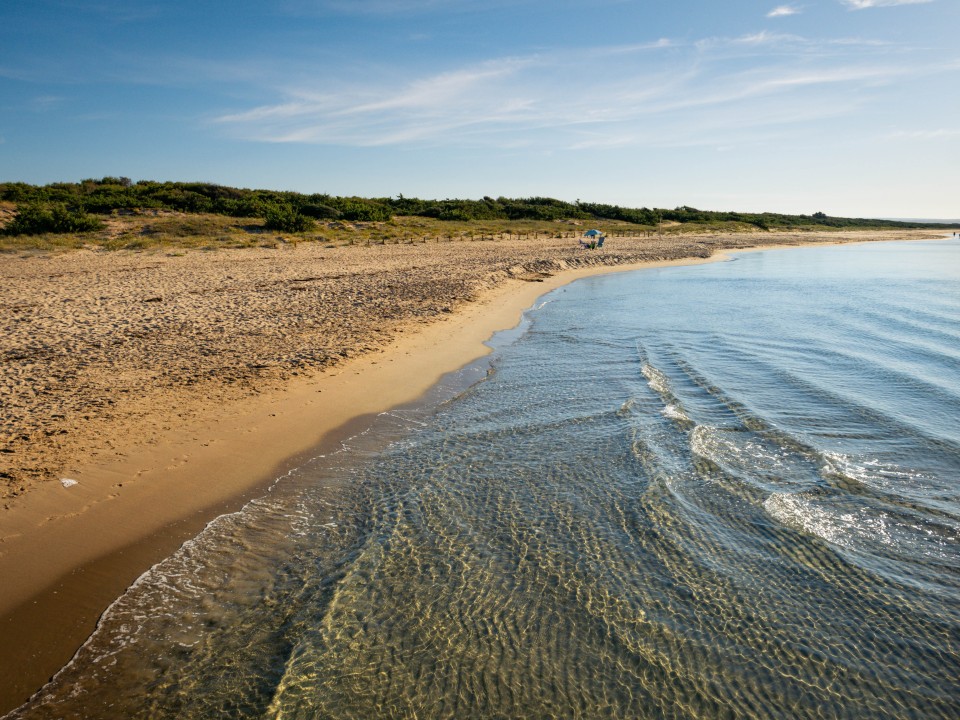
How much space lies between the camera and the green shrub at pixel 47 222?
27.6 m

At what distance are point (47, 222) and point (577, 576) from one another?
3377 cm

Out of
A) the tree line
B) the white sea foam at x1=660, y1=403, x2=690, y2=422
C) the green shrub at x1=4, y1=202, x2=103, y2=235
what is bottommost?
the white sea foam at x1=660, y1=403, x2=690, y2=422

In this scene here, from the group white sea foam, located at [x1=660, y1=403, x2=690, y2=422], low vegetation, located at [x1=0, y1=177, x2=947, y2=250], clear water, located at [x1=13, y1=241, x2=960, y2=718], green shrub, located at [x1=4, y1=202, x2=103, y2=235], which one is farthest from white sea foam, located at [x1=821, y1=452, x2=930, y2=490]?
green shrub, located at [x1=4, y1=202, x2=103, y2=235]

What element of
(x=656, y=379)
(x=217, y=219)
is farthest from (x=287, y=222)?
(x=656, y=379)

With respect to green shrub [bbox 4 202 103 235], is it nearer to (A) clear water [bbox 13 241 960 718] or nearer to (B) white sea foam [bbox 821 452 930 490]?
(A) clear water [bbox 13 241 960 718]

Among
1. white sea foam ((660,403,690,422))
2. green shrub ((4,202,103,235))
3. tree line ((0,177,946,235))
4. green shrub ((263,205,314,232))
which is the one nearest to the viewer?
white sea foam ((660,403,690,422))

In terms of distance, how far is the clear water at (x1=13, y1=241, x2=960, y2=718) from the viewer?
3725 mm

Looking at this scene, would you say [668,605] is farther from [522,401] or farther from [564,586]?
[522,401]

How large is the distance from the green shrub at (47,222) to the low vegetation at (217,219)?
4 centimetres

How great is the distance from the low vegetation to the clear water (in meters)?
25.2

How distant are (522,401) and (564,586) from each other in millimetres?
4732

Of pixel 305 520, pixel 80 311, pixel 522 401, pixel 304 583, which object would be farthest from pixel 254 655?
pixel 80 311

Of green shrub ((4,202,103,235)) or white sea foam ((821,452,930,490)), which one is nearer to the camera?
white sea foam ((821,452,930,490))

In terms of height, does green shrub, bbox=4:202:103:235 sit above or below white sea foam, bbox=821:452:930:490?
above
